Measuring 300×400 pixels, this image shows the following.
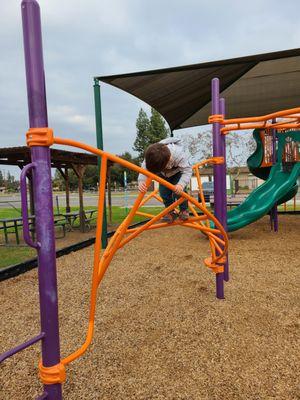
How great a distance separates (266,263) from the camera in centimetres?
424

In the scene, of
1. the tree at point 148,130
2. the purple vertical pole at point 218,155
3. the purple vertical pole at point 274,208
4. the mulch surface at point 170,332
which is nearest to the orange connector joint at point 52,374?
the mulch surface at point 170,332

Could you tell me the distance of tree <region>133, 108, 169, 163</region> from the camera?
45.8 m

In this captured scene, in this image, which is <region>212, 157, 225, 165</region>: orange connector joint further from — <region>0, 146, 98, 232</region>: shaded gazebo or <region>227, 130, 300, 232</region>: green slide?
<region>0, 146, 98, 232</region>: shaded gazebo

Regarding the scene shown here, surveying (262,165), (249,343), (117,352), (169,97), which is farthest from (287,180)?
(117,352)

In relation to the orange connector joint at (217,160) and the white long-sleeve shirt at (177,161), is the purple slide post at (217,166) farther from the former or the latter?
the white long-sleeve shirt at (177,161)

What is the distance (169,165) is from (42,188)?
1.26 meters

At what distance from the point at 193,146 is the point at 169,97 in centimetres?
2072

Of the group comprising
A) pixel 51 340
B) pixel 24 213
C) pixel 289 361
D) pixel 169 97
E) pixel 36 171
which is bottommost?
pixel 289 361

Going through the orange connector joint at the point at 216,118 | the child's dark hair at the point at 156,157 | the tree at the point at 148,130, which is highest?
the tree at the point at 148,130

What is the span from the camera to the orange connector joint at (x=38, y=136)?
124cm

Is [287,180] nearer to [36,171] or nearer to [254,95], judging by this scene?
[254,95]

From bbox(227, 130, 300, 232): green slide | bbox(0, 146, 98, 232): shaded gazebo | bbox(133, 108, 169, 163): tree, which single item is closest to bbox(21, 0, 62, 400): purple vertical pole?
bbox(0, 146, 98, 232): shaded gazebo

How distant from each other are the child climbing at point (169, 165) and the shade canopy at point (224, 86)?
9.38ft

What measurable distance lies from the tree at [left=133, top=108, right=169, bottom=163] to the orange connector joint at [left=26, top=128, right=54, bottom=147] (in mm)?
44376
